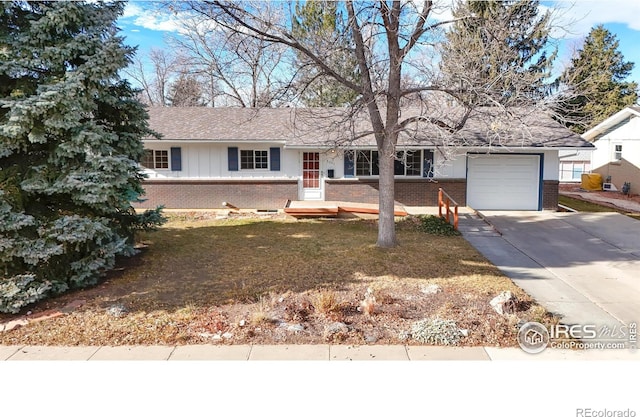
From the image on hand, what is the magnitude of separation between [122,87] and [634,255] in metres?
11.6

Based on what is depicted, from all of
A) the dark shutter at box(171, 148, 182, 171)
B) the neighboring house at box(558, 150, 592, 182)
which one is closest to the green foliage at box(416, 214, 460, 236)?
the dark shutter at box(171, 148, 182, 171)

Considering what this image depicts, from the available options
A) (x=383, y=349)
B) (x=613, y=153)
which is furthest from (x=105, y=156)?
(x=613, y=153)

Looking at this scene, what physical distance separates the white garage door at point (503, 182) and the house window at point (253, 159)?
310 inches

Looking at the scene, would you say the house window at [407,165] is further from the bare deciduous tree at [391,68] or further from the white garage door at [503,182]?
the bare deciduous tree at [391,68]

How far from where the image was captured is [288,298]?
678cm

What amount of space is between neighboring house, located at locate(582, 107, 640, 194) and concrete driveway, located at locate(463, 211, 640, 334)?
7996mm

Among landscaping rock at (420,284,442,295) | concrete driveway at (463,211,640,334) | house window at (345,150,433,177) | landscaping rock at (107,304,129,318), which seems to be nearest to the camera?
landscaping rock at (107,304,129,318)

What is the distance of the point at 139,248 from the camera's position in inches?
393

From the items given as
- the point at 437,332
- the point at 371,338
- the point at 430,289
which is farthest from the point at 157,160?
the point at 437,332

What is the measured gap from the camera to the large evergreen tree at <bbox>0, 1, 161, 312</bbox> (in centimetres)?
641

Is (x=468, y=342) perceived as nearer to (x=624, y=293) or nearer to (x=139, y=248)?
(x=624, y=293)

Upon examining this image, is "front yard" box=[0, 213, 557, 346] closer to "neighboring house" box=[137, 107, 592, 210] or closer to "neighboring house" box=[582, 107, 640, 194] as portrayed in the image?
"neighboring house" box=[137, 107, 592, 210]

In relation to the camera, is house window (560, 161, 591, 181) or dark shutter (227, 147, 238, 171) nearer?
dark shutter (227, 147, 238, 171)

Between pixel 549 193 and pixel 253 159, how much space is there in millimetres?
11387
